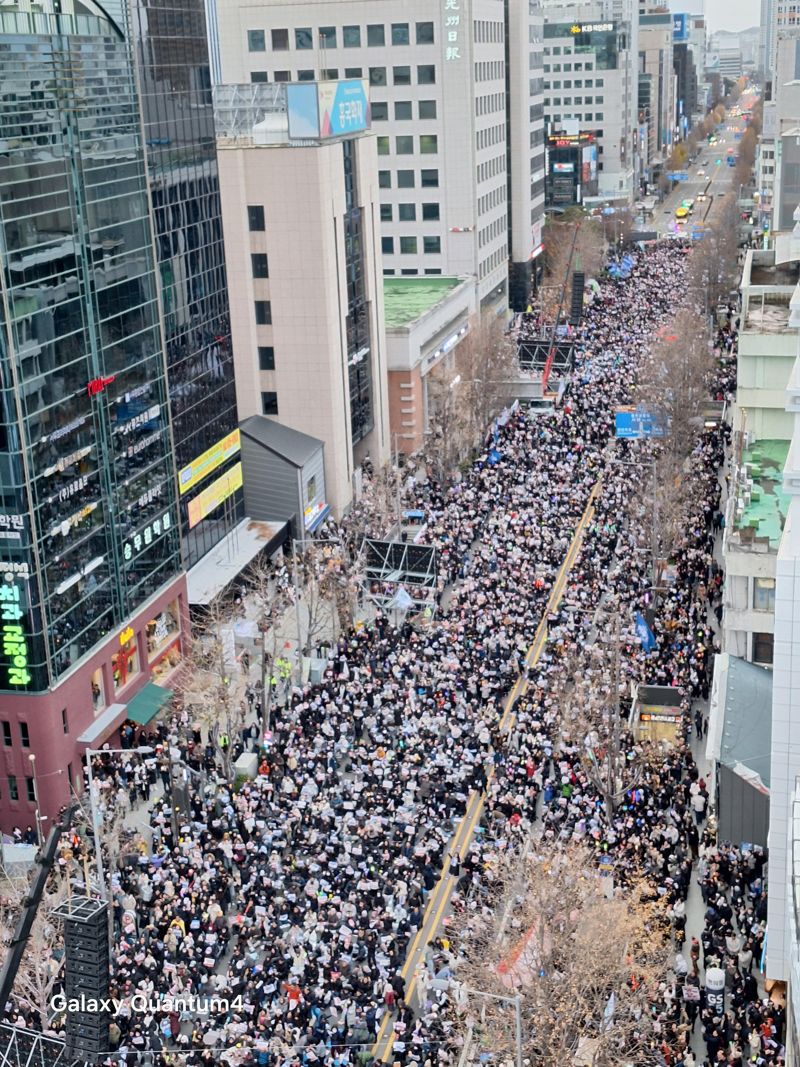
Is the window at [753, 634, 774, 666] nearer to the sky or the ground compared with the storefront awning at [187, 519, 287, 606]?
nearer to the sky

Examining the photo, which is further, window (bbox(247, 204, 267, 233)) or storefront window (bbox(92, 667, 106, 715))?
window (bbox(247, 204, 267, 233))

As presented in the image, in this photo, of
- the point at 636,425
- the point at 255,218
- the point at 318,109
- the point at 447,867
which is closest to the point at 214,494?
the point at 255,218

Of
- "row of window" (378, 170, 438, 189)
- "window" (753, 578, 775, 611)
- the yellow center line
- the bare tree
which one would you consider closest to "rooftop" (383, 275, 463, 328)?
"row of window" (378, 170, 438, 189)

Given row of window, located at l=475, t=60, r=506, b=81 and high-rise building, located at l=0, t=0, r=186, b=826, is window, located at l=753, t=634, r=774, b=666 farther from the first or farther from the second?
row of window, located at l=475, t=60, r=506, b=81

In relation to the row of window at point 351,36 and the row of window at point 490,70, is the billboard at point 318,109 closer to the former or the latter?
the row of window at point 351,36

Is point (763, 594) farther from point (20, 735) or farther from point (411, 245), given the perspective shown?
point (411, 245)

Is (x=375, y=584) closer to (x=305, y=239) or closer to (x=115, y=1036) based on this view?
(x=305, y=239)
